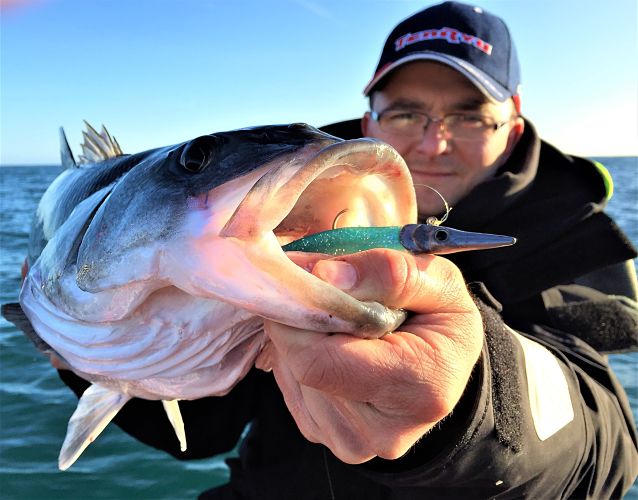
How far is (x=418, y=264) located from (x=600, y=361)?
174cm

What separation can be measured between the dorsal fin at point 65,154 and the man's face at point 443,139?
182 centimetres

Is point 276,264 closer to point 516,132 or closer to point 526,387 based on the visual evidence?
point 526,387

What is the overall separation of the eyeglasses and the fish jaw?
2.11m

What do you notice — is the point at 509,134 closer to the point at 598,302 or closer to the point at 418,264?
the point at 598,302

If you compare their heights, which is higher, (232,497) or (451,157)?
(451,157)

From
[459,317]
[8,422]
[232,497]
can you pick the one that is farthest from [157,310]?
[8,422]

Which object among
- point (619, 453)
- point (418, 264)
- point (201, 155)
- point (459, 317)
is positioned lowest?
point (619, 453)

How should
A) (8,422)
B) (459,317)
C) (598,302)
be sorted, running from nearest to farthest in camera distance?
(459,317)
(598,302)
(8,422)

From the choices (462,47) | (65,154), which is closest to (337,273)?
(462,47)

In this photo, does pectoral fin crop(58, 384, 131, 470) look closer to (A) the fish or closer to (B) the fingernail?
(A) the fish

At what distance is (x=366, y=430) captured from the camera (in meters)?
1.20

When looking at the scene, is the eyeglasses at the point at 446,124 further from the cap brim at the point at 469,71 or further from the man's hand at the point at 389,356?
the man's hand at the point at 389,356

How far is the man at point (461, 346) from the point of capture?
1092 millimetres

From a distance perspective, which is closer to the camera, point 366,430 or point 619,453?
point 366,430
